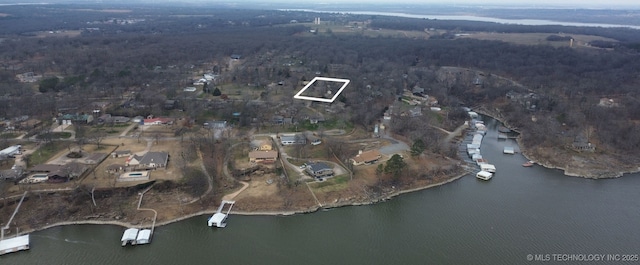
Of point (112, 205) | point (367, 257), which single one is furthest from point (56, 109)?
point (367, 257)

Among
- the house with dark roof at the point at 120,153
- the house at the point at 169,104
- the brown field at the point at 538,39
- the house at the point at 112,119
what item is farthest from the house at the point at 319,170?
the brown field at the point at 538,39

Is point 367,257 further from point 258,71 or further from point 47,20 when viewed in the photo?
point 47,20

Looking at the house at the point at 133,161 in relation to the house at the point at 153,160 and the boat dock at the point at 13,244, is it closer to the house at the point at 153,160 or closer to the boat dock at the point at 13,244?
the house at the point at 153,160

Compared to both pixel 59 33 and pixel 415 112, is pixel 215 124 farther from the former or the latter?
pixel 59 33

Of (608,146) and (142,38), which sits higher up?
(142,38)

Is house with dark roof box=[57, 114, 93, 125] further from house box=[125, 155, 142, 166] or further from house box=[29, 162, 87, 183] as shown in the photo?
house box=[125, 155, 142, 166]

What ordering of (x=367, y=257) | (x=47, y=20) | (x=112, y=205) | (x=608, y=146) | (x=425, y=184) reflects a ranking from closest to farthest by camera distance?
(x=367, y=257) < (x=112, y=205) < (x=425, y=184) < (x=608, y=146) < (x=47, y=20)

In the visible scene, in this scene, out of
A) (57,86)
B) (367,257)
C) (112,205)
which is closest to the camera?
(367,257)
